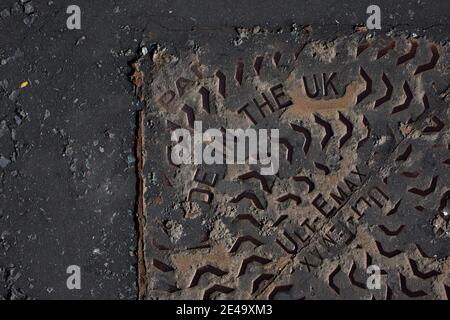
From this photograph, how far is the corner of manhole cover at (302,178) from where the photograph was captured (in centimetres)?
313

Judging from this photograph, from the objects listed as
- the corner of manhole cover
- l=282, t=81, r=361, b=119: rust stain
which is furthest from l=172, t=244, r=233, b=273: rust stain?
l=282, t=81, r=361, b=119: rust stain

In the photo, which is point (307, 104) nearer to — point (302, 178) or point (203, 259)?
point (302, 178)

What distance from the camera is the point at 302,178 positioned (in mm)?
3145

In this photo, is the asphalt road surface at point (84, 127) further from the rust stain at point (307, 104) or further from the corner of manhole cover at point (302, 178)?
the rust stain at point (307, 104)

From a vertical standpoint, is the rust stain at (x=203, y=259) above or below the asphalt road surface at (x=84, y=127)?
below

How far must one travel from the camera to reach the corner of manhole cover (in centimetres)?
313

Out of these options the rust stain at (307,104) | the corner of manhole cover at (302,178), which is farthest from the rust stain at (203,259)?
the rust stain at (307,104)

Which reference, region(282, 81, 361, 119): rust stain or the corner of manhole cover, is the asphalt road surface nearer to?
the corner of manhole cover

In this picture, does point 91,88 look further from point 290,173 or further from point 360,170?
point 360,170

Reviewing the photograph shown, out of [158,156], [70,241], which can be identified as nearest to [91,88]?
[158,156]

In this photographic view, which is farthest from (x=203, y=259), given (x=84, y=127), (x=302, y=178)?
(x=84, y=127)

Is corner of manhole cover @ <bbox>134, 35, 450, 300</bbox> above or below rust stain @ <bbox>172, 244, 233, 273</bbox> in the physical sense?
above

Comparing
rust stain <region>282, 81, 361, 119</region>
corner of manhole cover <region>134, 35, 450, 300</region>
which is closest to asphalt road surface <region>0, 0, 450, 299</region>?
corner of manhole cover <region>134, 35, 450, 300</region>

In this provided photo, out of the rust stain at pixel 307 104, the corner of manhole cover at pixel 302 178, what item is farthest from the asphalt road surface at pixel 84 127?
the rust stain at pixel 307 104
